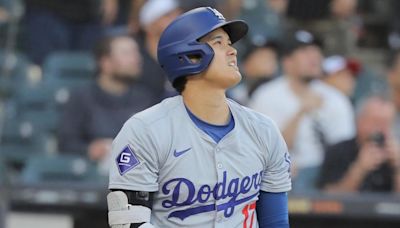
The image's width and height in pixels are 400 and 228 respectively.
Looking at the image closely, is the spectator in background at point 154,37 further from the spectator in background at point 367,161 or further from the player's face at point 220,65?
the player's face at point 220,65

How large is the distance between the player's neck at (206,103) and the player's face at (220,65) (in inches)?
1.9

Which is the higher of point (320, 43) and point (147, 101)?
point (320, 43)

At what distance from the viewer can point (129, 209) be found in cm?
309

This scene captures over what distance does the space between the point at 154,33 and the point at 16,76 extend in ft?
3.74

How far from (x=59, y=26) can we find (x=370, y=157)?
8.87 ft

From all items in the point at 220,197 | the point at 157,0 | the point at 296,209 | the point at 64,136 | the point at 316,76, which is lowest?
the point at 220,197

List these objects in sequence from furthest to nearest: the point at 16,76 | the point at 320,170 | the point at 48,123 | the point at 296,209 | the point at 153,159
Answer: the point at 16,76 < the point at 48,123 < the point at 320,170 < the point at 296,209 < the point at 153,159

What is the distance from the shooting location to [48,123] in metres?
6.78

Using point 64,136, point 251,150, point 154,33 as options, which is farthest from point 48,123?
point 251,150

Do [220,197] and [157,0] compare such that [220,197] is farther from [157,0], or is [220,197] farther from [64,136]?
[157,0]

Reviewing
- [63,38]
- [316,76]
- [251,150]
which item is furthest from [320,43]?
[251,150]

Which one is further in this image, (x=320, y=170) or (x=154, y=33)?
(x=154, y=33)

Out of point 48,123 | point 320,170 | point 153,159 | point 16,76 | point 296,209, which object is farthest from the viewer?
point 16,76

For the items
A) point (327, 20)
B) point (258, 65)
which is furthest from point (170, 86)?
point (327, 20)
